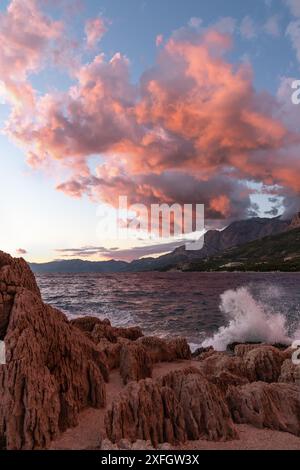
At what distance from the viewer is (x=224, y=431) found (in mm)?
10695

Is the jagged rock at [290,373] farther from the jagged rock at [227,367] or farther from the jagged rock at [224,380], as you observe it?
the jagged rock at [224,380]

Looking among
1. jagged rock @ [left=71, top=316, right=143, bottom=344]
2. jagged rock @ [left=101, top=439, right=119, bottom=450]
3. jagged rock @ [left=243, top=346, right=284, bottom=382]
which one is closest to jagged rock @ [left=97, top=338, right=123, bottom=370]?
jagged rock @ [left=71, top=316, right=143, bottom=344]

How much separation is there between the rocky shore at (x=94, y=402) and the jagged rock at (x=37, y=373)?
3 centimetres

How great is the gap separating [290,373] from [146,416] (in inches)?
364

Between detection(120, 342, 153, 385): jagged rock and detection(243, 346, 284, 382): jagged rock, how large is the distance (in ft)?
17.7

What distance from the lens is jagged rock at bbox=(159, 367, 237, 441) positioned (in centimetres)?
1061

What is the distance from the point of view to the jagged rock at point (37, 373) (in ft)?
32.8

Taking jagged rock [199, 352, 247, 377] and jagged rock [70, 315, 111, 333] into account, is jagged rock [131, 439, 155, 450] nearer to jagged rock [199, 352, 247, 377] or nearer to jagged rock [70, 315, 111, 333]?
jagged rock [199, 352, 247, 377]
